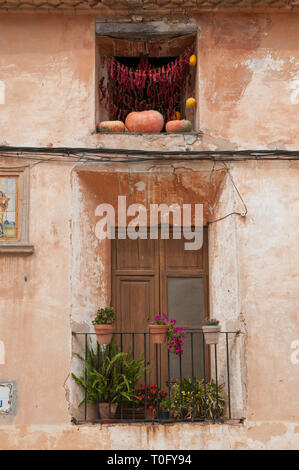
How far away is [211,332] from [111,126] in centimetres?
285

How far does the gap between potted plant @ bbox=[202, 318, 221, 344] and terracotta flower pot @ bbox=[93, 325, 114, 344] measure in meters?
1.14

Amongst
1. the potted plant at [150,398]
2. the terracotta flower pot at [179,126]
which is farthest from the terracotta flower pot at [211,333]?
the terracotta flower pot at [179,126]

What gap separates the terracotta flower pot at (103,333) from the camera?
7.06 metres

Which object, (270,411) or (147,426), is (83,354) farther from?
(270,411)

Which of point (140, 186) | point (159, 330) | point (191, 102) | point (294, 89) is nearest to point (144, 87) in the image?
point (191, 102)

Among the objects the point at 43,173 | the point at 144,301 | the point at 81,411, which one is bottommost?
the point at 81,411

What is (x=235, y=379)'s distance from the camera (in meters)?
7.13

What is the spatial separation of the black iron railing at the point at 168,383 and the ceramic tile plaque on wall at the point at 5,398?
0.76 metres

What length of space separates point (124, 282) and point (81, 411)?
6.01ft

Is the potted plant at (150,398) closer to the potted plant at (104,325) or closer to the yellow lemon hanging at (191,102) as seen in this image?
the potted plant at (104,325)

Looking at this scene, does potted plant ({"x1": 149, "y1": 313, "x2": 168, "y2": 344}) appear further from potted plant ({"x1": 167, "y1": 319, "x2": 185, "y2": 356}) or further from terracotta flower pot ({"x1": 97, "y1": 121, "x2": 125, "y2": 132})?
terracotta flower pot ({"x1": 97, "y1": 121, "x2": 125, "y2": 132})

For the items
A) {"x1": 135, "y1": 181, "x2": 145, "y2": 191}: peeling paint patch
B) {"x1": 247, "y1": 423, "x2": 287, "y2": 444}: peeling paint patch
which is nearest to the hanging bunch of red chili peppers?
{"x1": 135, "y1": 181, "x2": 145, "y2": 191}: peeling paint patch
